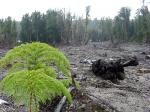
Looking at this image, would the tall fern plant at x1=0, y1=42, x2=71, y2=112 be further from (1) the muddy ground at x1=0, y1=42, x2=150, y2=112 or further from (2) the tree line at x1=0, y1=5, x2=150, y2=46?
(2) the tree line at x1=0, y1=5, x2=150, y2=46

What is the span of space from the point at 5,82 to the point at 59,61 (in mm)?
1341

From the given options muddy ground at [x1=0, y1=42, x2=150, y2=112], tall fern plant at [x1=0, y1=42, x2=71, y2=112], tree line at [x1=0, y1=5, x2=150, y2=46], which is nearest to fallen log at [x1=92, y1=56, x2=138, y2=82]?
muddy ground at [x1=0, y1=42, x2=150, y2=112]

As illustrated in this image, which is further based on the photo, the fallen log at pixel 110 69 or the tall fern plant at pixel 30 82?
the fallen log at pixel 110 69

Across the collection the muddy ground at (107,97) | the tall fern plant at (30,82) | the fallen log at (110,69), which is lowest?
the muddy ground at (107,97)

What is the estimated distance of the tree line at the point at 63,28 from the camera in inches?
3049

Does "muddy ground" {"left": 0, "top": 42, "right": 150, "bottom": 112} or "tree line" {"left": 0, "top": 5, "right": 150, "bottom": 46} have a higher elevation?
"tree line" {"left": 0, "top": 5, "right": 150, "bottom": 46}

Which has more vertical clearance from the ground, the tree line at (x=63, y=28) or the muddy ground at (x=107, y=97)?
the tree line at (x=63, y=28)

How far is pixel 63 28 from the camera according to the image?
270 feet

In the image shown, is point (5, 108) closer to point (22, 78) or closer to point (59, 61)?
point (59, 61)

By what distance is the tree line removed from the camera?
7744 centimetres

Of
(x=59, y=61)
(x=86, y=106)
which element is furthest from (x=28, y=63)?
(x=86, y=106)

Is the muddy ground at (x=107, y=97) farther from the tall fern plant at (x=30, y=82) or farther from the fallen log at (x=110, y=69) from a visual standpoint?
the tall fern plant at (x=30, y=82)

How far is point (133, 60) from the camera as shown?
66.2 feet

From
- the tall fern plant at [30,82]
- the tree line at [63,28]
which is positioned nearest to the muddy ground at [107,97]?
the tall fern plant at [30,82]
